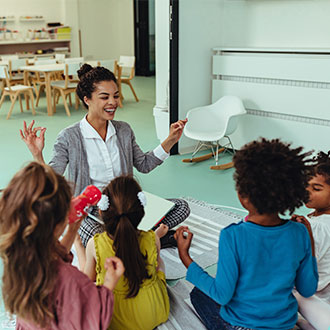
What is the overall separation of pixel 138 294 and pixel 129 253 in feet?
0.62

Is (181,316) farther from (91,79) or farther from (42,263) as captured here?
(91,79)

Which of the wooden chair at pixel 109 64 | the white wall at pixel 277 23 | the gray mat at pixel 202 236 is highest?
the white wall at pixel 277 23

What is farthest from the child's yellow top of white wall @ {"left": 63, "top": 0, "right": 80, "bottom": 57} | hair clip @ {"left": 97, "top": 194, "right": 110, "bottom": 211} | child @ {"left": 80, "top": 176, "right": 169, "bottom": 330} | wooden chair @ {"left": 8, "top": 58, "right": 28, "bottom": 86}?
white wall @ {"left": 63, "top": 0, "right": 80, "bottom": 57}

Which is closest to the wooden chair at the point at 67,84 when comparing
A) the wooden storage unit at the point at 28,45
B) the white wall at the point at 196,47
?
the white wall at the point at 196,47

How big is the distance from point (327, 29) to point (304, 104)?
808mm

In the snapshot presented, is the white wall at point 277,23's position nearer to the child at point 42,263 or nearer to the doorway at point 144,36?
the child at point 42,263

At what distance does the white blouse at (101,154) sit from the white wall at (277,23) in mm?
2637

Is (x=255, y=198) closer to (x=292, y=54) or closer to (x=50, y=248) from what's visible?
(x=50, y=248)

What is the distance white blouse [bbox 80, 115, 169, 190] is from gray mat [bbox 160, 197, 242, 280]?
59cm

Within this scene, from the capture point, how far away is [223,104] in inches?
170

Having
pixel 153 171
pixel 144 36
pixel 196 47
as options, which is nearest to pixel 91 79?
pixel 153 171

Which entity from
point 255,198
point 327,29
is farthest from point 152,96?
point 255,198

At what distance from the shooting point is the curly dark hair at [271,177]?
1.24 m

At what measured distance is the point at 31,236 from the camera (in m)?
1.05
